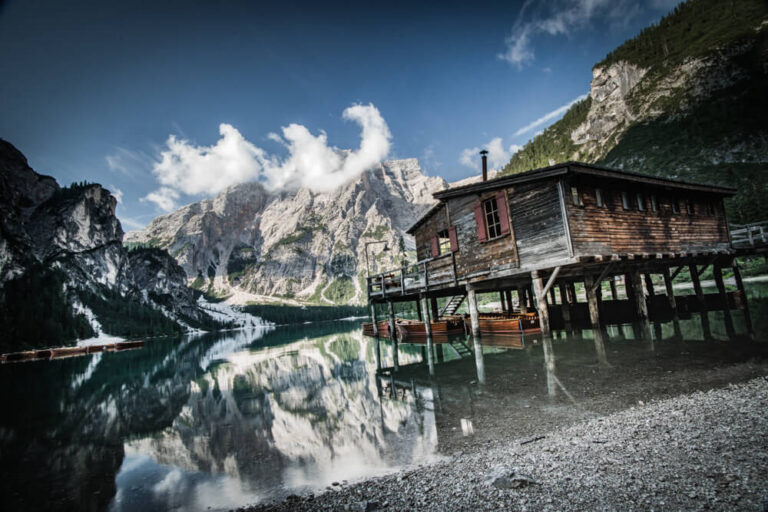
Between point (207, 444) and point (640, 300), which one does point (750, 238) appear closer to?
point (640, 300)

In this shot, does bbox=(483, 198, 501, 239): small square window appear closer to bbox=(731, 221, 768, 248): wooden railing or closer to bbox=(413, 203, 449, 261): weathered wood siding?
bbox=(413, 203, 449, 261): weathered wood siding

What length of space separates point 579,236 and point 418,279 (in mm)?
12440

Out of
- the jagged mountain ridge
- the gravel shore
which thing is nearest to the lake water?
the gravel shore

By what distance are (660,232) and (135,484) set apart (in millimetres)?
27077

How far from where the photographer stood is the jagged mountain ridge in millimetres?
69375

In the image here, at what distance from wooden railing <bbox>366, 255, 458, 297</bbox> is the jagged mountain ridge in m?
50.8

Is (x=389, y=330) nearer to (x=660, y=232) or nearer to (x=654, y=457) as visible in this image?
(x=660, y=232)

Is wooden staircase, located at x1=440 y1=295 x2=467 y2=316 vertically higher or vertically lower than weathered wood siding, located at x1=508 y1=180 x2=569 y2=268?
lower

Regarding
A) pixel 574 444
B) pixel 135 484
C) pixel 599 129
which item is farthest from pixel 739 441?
pixel 599 129

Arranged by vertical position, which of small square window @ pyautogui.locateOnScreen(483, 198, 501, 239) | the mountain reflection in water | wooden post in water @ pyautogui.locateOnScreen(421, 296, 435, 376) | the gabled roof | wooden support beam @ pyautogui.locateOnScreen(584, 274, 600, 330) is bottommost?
the mountain reflection in water

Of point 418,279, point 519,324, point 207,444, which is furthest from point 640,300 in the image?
point 207,444

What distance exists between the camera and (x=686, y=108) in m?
92.0

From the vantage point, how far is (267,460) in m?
8.07

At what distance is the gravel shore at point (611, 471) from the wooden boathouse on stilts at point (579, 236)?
12.5 meters
